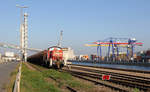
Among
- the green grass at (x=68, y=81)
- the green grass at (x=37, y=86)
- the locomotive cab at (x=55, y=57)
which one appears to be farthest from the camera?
the locomotive cab at (x=55, y=57)

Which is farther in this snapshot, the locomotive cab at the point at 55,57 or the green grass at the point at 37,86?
the locomotive cab at the point at 55,57

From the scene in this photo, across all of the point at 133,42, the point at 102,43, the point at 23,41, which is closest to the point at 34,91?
the point at 133,42

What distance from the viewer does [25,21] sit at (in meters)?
133

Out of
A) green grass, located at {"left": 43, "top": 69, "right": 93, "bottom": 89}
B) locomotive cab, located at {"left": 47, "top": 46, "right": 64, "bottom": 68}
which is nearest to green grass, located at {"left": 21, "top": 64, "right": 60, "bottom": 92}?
green grass, located at {"left": 43, "top": 69, "right": 93, "bottom": 89}

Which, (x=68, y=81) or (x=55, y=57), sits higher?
(x=55, y=57)

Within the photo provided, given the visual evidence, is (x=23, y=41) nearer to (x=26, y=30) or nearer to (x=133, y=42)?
(x=26, y=30)

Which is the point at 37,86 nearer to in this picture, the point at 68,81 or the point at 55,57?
the point at 68,81

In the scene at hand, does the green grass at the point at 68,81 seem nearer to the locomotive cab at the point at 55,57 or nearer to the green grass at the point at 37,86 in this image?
the green grass at the point at 37,86

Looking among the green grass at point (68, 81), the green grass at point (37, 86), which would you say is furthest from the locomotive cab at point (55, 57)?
the green grass at point (37, 86)

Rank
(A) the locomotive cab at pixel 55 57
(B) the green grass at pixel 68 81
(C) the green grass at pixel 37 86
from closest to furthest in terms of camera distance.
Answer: (C) the green grass at pixel 37 86
(B) the green grass at pixel 68 81
(A) the locomotive cab at pixel 55 57

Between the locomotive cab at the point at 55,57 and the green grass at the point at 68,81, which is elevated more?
the locomotive cab at the point at 55,57

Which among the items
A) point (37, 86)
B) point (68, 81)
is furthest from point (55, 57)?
point (37, 86)

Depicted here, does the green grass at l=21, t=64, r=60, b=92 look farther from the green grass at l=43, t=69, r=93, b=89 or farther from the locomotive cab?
the locomotive cab

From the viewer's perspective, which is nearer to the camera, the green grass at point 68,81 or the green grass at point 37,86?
the green grass at point 37,86
